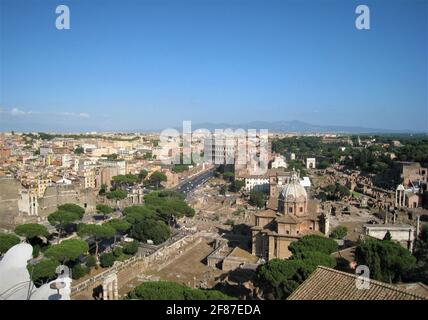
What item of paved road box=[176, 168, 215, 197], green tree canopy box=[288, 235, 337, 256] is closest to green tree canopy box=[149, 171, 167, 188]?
paved road box=[176, 168, 215, 197]

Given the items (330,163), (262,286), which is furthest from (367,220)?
(330,163)

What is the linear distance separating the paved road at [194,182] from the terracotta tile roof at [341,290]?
28208 millimetres

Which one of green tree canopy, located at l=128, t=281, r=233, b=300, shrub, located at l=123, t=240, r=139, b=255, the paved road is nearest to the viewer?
green tree canopy, located at l=128, t=281, r=233, b=300

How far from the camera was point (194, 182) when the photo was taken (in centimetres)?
4238

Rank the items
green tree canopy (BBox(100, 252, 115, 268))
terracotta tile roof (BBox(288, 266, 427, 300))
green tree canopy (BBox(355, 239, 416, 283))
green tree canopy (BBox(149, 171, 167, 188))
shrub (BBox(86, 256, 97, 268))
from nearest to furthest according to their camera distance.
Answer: terracotta tile roof (BBox(288, 266, 427, 300)) < green tree canopy (BBox(355, 239, 416, 283)) < shrub (BBox(86, 256, 97, 268)) < green tree canopy (BBox(100, 252, 115, 268)) < green tree canopy (BBox(149, 171, 167, 188))

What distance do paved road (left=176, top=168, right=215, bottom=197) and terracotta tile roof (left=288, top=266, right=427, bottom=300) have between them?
1111 inches

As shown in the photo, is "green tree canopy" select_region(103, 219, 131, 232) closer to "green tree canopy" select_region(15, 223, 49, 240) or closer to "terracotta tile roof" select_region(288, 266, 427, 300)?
"green tree canopy" select_region(15, 223, 49, 240)

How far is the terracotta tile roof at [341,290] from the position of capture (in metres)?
5.33

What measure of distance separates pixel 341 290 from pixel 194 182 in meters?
36.8

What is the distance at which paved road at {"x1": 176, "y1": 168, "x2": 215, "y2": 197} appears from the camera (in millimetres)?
37031

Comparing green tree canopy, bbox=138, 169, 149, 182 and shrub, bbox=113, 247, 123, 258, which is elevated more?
green tree canopy, bbox=138, 169, 149, 182
